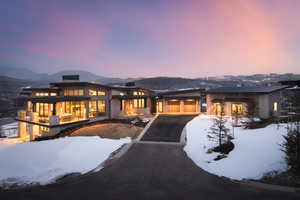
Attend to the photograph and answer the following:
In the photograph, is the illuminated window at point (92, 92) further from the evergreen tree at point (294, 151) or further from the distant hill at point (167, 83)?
the distant hill at point (167, 83)

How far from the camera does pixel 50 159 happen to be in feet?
34.8

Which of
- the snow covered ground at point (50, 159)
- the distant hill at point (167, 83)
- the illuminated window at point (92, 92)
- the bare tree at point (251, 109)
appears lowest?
the snow covered ground at point (50, 159)

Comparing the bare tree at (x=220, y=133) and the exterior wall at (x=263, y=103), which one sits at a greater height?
the exterior wall at (x=263, y=103)

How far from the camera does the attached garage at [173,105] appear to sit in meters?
30.7

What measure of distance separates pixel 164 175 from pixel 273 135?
858cm

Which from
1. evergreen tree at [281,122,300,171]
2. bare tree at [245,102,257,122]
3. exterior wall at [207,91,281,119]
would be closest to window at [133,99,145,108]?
exterior wall at [207,91,281,119]

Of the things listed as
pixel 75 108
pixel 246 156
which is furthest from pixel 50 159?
pixel 75 108

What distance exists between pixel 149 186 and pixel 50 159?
7.06 meters

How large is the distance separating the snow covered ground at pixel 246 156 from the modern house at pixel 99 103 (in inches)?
395

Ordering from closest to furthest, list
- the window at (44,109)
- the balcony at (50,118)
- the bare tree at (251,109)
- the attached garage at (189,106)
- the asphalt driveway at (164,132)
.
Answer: the asphalt driveway at (164,132), the balcony at (50,118), the bare tree at (251,109), the window at (44,109), the attached garage at (189,106)

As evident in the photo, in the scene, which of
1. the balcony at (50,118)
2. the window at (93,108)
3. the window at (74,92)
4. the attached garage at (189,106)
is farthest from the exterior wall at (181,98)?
the balcony at (50,118)

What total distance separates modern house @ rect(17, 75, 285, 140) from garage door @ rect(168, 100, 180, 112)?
1.71 feet

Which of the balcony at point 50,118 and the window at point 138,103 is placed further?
the window at point 138,103

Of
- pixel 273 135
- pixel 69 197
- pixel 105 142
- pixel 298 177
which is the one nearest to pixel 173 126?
pixel 105 142
